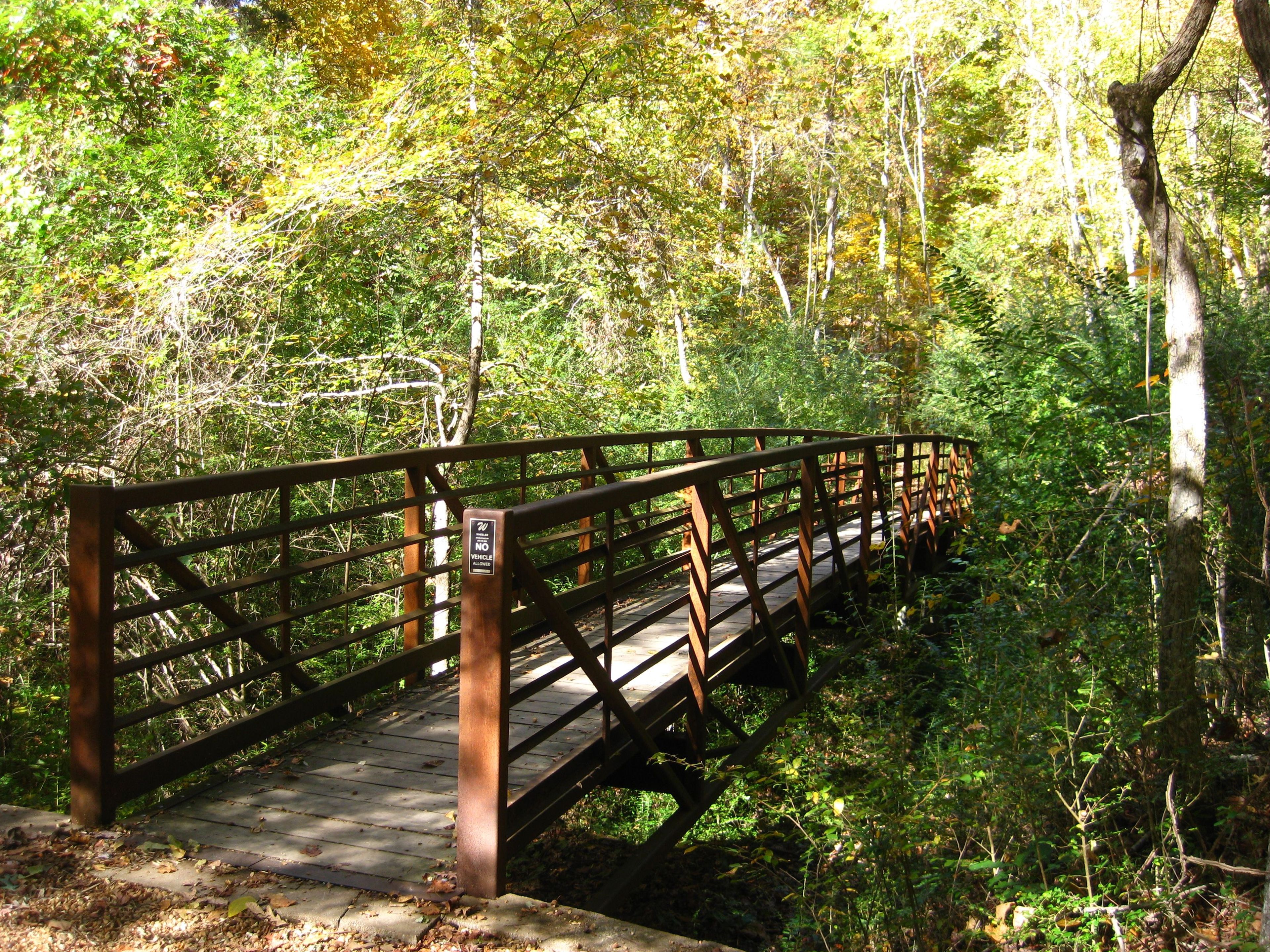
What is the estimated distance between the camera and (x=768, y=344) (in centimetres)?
1789

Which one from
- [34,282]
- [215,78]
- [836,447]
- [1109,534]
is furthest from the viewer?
[215,78]

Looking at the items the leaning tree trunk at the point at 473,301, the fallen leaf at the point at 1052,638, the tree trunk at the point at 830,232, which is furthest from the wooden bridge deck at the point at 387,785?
the tree trunk at the point at 830,232

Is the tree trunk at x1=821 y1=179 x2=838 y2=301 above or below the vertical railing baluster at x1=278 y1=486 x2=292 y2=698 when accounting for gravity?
above

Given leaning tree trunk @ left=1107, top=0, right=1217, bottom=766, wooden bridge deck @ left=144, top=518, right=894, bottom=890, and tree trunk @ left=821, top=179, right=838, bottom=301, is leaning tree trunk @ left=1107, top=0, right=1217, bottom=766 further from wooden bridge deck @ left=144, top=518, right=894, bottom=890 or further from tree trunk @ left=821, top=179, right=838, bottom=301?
tree trunk @ left=821, top=179, right=838, bottom=301

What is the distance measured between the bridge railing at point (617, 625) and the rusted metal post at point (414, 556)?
0.56 m

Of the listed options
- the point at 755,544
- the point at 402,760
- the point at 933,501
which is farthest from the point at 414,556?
the point at 933,501

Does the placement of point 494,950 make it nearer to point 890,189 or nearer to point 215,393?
point 215,393

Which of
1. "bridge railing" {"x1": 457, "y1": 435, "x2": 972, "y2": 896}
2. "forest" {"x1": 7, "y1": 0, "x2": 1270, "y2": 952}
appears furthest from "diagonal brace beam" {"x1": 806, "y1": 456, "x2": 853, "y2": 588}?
"forest" {"x1": 7, "y1": 0, "x2": 1270, "y2": 952}

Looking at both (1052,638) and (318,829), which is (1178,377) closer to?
(1052,638)

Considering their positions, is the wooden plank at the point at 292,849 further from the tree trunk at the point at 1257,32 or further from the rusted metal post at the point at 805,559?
the tree trunk at the point at 1257,32

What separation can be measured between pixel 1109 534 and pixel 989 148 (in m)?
18.9

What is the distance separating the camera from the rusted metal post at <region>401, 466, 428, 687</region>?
516 cm

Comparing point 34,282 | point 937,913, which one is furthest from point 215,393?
point 937,913

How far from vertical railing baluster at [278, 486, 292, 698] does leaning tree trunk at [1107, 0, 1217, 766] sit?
455cm
